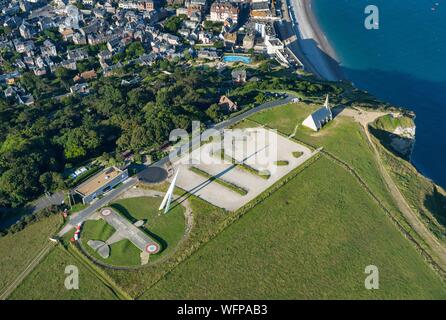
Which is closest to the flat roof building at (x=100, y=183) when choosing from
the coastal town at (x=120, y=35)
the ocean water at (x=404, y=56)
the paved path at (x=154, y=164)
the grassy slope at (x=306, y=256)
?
the paved path at (x=154, y=164)

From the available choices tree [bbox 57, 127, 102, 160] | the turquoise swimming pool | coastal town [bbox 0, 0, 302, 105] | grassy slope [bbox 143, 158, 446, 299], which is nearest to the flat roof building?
tree [bbox 57, 127, 102, 160]

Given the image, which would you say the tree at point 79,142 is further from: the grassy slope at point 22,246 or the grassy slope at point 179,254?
the grassy slope at point 179,254

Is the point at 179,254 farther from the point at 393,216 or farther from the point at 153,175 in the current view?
the point at 393,216

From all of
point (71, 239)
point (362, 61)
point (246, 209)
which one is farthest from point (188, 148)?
point (362, 61)

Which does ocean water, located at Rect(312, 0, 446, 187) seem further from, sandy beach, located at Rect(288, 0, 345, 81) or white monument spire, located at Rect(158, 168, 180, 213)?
white monument spire, located at Rect(158, 168, 180, 213)

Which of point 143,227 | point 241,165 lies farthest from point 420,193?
point 143,227
